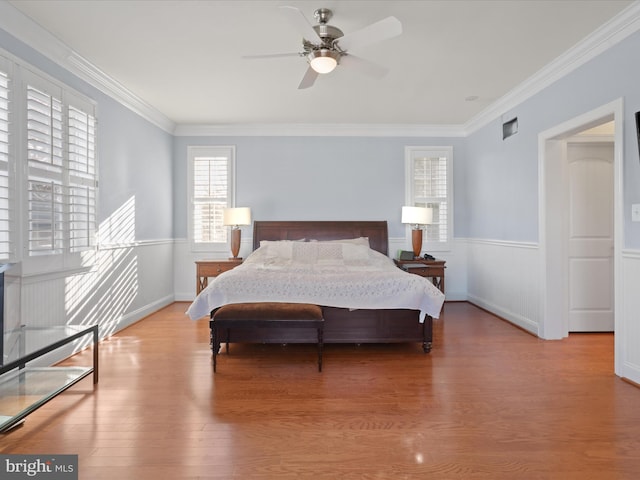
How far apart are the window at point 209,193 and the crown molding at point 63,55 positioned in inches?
45.8

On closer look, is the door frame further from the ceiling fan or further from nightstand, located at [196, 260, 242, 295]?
nightstand, located at [196, 260, 242, 295]

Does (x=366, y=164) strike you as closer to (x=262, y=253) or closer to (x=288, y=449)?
(x=262, y=253)

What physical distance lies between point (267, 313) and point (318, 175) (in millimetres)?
3373

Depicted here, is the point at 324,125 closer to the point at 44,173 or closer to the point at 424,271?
the point at 424,271

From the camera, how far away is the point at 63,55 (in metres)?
3.50

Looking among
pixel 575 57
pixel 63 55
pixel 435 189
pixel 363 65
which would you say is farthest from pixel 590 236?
pixel 63 55

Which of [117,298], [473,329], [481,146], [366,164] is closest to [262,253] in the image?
[117,298]

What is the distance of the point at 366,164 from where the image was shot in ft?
20.4

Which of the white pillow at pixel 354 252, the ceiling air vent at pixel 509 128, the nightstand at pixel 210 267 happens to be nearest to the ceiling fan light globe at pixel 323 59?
the white pillow at pixel 354 252

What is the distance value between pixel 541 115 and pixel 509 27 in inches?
55.2

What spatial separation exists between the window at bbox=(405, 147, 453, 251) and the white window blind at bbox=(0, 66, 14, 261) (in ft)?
16.7

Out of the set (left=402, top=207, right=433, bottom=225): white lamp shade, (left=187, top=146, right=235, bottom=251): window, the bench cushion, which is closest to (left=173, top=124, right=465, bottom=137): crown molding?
(left=187, top=146, right=235, bottom=251): window

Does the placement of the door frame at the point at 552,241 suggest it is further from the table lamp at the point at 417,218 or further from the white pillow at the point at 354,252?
the white pillow at the point at 354,252

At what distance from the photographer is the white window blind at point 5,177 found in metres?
2.80
